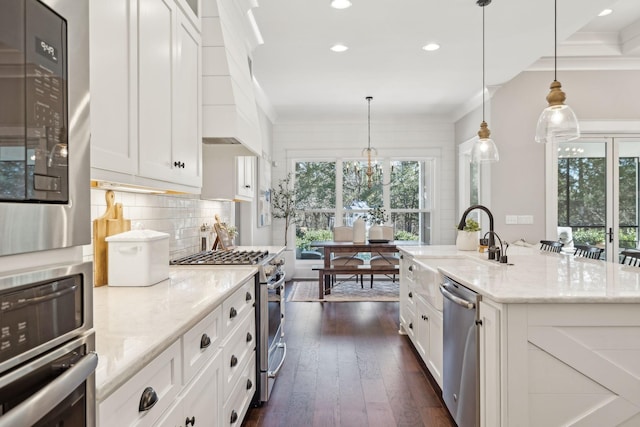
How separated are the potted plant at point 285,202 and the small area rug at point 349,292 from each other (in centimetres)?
110

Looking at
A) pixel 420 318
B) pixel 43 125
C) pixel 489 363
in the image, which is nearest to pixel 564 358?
pixel 489 363

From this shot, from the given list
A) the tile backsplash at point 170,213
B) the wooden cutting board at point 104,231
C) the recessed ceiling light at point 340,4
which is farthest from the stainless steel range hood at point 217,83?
the recessed ceiling light at point 340,4

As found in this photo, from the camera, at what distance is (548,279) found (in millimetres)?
2123

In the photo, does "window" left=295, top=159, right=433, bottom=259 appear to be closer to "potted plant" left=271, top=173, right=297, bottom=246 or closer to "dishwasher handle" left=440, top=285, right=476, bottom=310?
"potted plant" left=271, top=173, right=297, bottom=246

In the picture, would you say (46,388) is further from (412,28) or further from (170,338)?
(412,28)

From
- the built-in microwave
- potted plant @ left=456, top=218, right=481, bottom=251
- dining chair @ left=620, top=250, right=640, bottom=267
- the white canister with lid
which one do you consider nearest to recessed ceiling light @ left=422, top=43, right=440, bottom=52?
potted plant @ left=456, top=218, right=481, bottom=251

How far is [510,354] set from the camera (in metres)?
1.73

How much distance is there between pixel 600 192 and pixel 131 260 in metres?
5.72

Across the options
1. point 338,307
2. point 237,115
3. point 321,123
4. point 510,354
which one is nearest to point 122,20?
point 237,115

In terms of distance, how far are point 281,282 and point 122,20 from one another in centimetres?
205

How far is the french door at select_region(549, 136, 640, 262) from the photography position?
17.6 ft

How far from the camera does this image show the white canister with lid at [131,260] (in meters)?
1.86

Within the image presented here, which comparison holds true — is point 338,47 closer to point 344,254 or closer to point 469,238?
point 469,238

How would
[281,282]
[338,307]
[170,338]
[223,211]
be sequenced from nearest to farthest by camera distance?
[170,338]
[281,282]
[223,211]
[338,307]
